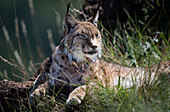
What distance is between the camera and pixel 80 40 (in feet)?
10.00

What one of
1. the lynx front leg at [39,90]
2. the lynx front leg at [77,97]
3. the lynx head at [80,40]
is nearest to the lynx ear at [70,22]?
the lynx head at [80,40]

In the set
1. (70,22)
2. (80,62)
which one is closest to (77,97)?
(80,62)

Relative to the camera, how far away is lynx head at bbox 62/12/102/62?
304 cm

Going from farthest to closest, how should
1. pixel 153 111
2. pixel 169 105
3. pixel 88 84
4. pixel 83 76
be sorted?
1. pixel 83 76
2. pixel 88 84
3. pixel 169 105
4. pixel 153 111

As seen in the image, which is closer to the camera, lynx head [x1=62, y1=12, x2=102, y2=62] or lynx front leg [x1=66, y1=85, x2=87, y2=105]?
lynx front leg [x1=66, y1=85, x2=87, y2=105]

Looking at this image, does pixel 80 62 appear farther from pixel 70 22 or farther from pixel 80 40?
pixel 70 22

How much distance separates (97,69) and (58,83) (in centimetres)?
50

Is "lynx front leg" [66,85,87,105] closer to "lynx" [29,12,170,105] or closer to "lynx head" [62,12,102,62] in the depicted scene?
"lynx" [29,12,170,105]

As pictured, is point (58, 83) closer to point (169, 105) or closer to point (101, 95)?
point (101, 95)

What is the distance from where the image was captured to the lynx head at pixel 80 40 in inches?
120

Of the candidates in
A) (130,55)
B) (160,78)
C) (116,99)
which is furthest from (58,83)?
(130,55)

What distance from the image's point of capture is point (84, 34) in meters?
3.04

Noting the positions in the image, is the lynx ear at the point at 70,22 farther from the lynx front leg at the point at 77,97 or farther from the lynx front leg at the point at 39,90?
the lynx front leg at the point at 77,97

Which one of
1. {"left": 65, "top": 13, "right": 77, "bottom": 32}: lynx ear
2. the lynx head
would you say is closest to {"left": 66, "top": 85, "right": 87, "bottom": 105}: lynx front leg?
the lynx head
